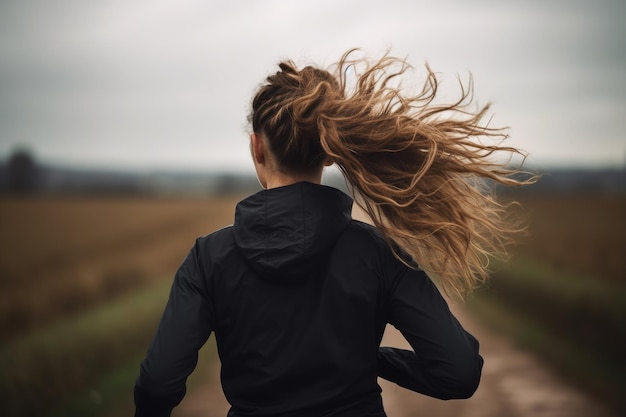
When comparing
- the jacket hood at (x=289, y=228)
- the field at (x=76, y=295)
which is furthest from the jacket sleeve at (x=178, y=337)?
the field at (x=76, y=295)

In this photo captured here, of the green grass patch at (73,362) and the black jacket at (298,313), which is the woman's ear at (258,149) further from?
the green grass patch at (73,362)

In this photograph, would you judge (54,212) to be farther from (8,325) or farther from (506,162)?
(506,162)

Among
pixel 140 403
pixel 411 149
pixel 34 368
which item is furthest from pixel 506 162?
pixel 34 368

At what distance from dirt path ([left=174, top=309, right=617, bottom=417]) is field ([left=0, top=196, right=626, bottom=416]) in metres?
0.42

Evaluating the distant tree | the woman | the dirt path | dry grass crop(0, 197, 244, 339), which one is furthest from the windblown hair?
the distant tree

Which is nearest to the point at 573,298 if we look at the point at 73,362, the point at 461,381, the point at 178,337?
the point at 73,362

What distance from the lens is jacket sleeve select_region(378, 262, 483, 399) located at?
1.86 metres

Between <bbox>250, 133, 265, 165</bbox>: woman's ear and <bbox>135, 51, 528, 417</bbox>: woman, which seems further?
<bbox>250, 133, 265, 165</bbox>: woman's ear

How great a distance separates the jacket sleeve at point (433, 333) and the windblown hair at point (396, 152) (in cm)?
12

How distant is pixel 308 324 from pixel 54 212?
2822 cm

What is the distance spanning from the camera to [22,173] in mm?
33031

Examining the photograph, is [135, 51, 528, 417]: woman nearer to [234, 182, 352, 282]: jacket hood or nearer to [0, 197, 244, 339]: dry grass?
[234, 182, 352, 282]: jacket hood

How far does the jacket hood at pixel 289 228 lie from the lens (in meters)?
1.83

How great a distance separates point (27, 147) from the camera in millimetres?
31438
